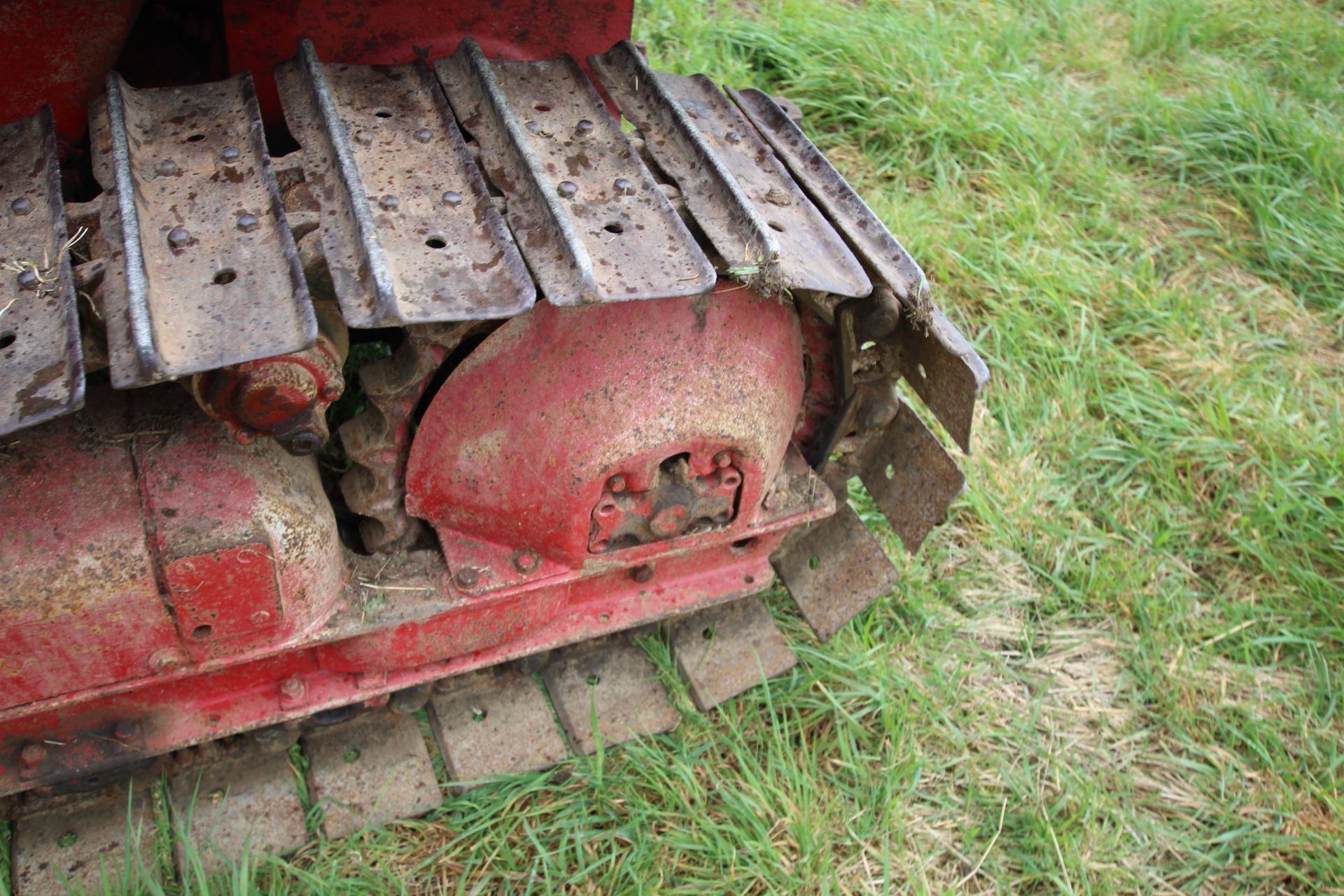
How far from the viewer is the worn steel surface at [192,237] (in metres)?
1.43

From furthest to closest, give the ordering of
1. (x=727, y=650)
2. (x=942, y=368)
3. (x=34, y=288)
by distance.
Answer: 1. (x=727, y=650)
2. (x=942, y=368)
3. (x=34, y=288)

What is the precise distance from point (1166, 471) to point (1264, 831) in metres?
1.09

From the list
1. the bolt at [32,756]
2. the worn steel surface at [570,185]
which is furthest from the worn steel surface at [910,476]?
the bolt at [32,756]

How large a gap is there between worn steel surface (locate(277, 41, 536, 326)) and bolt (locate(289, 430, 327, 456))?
0.30 m

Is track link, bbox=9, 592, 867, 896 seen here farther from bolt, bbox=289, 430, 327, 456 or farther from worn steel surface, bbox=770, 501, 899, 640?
bolt, bbox=289, 430, 327, 456

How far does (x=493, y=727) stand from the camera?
2369 millimetres

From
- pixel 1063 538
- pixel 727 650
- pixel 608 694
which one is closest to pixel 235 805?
pixel 608 694

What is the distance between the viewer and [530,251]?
5.50ft

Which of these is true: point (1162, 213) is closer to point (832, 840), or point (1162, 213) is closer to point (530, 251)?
point (832, 840)

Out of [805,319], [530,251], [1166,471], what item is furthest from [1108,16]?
[530,251]

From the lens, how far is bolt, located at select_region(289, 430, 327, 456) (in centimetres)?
173

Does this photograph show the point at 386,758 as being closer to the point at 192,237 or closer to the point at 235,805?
the point at 235,805

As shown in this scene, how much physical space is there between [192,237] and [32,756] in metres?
0.94

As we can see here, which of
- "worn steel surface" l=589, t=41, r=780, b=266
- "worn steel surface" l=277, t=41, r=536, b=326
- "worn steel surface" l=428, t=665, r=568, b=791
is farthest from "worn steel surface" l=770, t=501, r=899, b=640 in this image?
"worn steel surface" l=277, t=41, r=536, b=326
